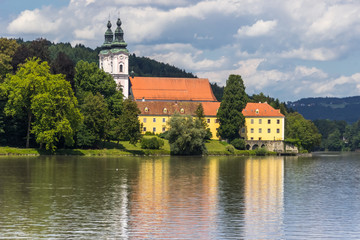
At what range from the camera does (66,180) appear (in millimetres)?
51000

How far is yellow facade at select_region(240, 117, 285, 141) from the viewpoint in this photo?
13012cm

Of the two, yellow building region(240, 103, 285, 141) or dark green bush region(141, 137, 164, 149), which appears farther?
yellow building region(240, 103, 285, 141)

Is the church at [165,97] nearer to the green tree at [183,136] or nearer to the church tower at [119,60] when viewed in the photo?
the church tower at [119,60]

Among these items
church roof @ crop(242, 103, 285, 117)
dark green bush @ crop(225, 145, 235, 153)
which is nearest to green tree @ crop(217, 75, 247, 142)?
church roof @ crop(242, 103, 285, 117)

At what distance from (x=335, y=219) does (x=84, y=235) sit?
1321 cm

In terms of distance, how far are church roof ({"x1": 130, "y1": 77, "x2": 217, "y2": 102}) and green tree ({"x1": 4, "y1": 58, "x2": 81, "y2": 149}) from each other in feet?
216

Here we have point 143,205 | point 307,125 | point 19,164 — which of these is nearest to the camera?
point 143,205

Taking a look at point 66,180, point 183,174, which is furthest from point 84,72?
point 66,180

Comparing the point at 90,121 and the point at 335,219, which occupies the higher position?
the point at 90,121

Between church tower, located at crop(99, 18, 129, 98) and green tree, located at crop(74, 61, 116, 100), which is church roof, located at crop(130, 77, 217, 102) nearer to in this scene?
church tower, located at crop(99, 18, 129, 98)

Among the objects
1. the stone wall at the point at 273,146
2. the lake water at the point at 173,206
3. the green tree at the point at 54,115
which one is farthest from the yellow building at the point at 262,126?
the lake water at the point at 173,206

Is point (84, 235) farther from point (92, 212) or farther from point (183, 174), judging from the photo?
point (183, 174)

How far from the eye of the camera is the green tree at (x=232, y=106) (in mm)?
121875

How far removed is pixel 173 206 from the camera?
117 ft
